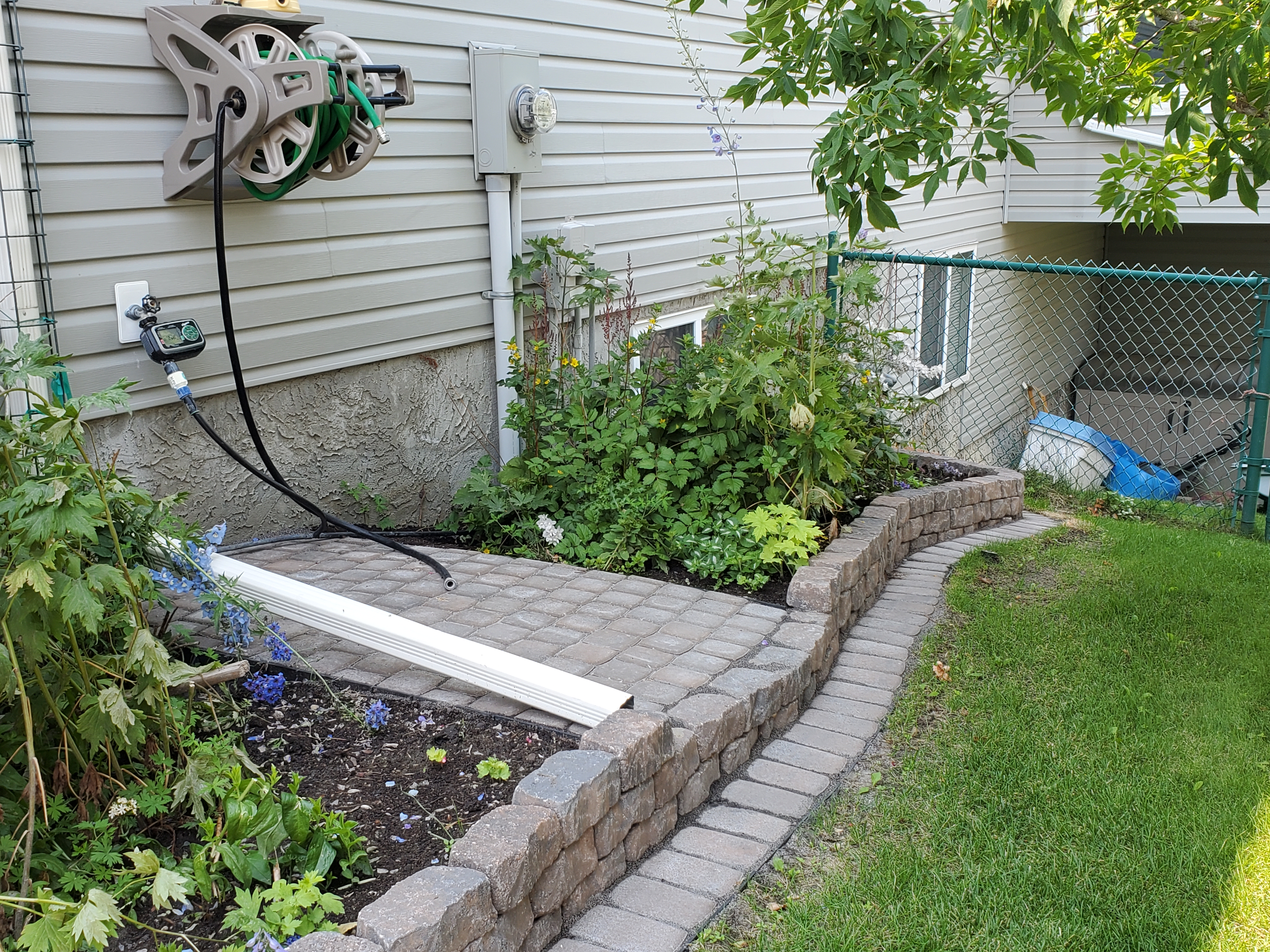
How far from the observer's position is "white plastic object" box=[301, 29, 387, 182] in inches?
140

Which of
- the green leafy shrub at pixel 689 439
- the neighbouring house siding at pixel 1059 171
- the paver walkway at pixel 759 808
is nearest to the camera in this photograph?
the paver walkway at pixel 759 808

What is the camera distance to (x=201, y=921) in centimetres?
198

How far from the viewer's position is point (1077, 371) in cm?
1303

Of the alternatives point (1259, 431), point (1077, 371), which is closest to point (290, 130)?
point (1259, 431)

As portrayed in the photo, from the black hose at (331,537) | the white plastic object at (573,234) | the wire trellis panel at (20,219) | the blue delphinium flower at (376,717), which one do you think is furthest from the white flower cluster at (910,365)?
the wire trellis panel at (20,219)

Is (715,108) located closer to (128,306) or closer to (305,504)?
(305,504)

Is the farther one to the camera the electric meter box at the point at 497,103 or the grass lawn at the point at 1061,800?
the electric meter box at the point at 497,103

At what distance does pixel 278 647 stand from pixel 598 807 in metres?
1.06

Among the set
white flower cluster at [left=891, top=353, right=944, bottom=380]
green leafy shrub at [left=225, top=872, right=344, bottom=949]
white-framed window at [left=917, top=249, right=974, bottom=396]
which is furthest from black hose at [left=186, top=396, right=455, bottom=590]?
white-framed window at [left=917, top=249, right=974, bottom=396]

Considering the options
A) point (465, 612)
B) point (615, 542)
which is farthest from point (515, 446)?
point (465, 612)

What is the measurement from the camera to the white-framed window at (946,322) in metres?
9.52

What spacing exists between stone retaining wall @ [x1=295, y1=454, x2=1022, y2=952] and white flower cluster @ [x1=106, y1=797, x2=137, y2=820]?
22.0 inches

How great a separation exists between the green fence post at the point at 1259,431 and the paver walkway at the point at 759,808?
2.62m

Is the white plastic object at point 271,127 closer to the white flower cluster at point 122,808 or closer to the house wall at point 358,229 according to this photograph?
the house wall at point 358,229
